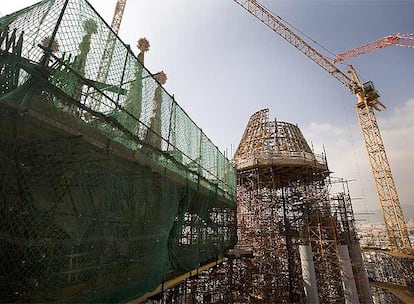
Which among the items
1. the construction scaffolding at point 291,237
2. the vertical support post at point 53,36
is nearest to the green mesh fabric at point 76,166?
the vertical support post at point 53,36

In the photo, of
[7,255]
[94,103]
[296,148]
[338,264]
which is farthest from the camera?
[296,148]

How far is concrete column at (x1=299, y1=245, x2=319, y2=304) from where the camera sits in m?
14.4

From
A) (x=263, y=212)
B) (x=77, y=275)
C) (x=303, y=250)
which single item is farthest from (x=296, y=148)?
(x=77, y=275)

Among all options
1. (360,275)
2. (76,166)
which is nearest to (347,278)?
Answer: (360,275)

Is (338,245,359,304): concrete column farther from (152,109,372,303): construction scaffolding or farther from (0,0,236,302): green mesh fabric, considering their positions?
(0,0,236,302): green mesh fabric

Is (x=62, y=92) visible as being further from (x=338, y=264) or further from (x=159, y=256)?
(x=338, y=264)

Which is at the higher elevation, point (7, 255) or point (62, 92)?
point (62, 92)

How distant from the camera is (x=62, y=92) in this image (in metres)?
3.00

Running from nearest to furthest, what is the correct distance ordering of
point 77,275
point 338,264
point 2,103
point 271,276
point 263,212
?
point 2,103 < point 77,275 < point 338,264 < point 271,276 < point 263,212

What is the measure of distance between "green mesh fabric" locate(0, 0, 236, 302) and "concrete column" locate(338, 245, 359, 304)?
15.0 meters

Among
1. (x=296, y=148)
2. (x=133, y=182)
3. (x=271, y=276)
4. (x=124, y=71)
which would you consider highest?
(x=296, y=148)

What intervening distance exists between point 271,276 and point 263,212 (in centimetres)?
458

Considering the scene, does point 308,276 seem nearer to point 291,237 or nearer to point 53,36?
point 291,237

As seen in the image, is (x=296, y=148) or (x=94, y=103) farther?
(x=296, y=148)
